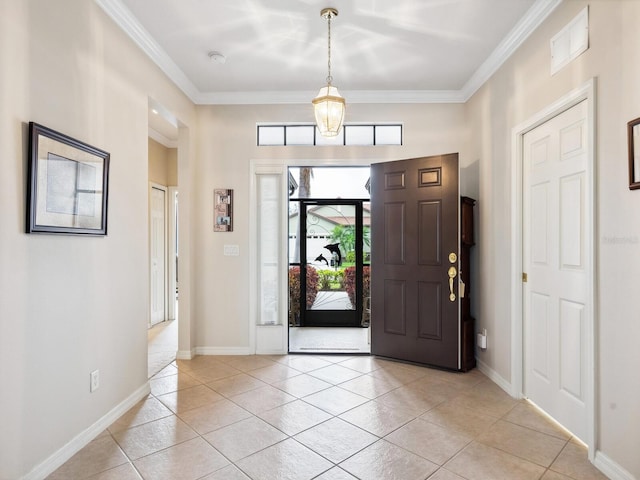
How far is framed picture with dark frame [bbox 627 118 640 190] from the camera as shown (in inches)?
69.0

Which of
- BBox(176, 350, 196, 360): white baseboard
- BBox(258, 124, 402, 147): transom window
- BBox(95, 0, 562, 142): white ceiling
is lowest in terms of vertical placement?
BBox(176, 350, 196, 360): white baseboard

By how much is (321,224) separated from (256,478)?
3817mm

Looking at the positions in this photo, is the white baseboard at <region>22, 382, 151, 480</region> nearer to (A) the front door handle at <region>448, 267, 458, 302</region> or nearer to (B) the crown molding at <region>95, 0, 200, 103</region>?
(B) the crown molding at <region>95, 0, 200, 103</region>

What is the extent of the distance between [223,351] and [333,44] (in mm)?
3228

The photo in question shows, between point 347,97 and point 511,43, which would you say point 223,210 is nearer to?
point 347,97

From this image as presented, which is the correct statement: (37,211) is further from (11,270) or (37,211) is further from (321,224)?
(321,224)

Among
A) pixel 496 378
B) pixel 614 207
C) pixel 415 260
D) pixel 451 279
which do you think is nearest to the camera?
pixel 614 207

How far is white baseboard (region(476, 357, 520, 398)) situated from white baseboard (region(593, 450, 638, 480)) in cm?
92

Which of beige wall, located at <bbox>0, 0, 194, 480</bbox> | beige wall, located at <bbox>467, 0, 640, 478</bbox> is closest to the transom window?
beige wall, located at <bbox>0, 0, 194, 480</bbox>

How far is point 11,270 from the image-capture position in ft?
5.62

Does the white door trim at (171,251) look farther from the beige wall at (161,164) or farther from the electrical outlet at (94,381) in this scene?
the electrical outlet at (94,381)

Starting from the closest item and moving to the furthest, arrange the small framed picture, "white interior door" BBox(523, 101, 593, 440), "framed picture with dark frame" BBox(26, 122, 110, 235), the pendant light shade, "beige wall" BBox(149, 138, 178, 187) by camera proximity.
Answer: "framed picture with dark frame" BBox(26, 122, 110, 235), "white interior door" BBox(523, 101, 593, 440), the pendant light shade, the small framed picture, "beige wall" BBox(149, 138, 178, 187)

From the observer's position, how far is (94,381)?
7.67ft

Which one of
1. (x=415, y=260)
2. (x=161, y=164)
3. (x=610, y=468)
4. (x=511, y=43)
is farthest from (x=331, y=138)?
(x=610, y=468)
